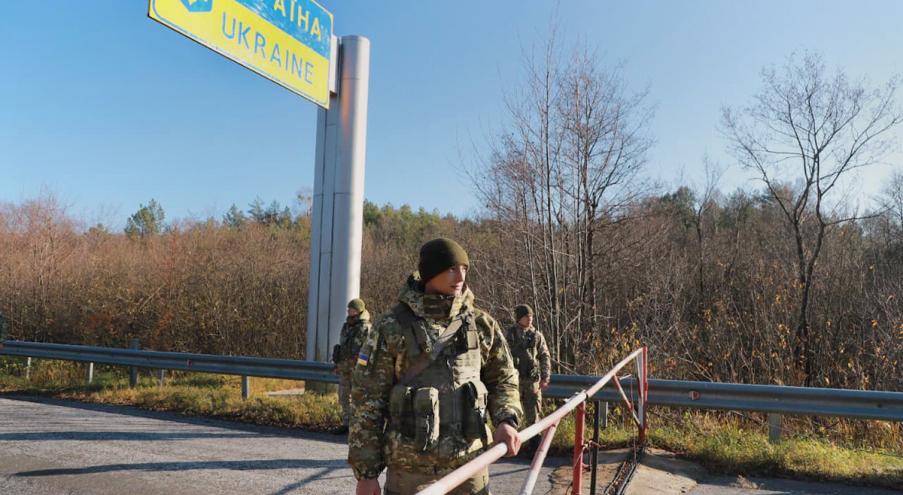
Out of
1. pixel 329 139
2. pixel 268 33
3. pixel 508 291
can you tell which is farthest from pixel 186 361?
pixel 508 291

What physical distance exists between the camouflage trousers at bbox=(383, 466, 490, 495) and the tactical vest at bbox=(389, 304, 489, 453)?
14cm

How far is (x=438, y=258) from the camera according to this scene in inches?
102

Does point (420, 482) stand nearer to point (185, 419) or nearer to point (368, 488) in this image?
point (368, 488)

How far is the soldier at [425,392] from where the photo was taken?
8.09 feet

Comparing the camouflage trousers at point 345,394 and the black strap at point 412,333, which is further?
the camouflage trousers at point 345,394

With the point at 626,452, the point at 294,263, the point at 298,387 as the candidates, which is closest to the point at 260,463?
the point at 626,452

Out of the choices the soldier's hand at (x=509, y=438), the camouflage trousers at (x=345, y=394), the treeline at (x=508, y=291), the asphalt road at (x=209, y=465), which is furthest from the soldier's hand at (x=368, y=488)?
the treeline at (x=508, y=291)

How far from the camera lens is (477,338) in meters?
2.67

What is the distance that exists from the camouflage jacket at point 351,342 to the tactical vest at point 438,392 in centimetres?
427

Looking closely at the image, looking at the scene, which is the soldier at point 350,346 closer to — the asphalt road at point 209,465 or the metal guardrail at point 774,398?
the asphalt road at point 209,465

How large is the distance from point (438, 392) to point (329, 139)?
813 cm

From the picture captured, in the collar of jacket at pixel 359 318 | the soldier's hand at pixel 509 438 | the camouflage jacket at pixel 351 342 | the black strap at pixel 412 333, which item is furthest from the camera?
the collar of jacket at pixel 359 318

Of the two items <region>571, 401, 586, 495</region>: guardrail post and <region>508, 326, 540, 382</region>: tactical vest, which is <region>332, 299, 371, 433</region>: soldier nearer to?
<region>508, 326, 540, 382</region>: tactical vest

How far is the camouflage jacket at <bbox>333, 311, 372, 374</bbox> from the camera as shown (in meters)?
6.82
